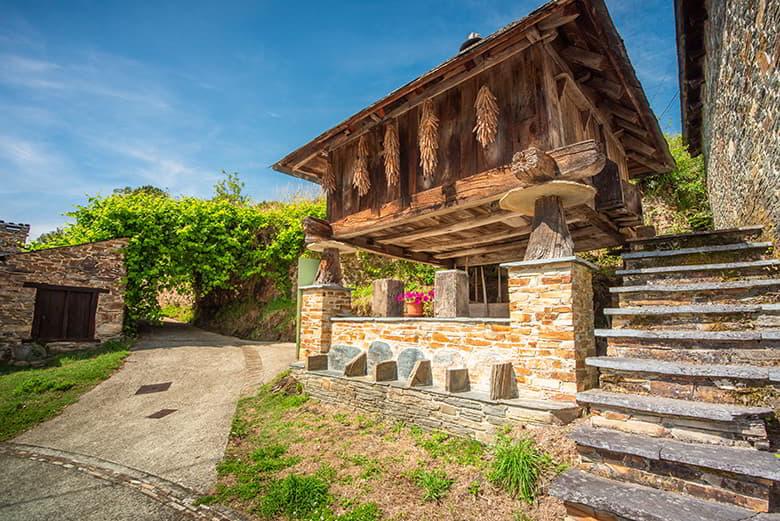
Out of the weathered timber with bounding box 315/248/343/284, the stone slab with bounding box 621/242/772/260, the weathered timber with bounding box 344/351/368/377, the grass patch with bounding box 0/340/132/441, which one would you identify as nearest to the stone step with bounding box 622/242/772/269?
the stone slab with bounding box 621/242/772/260

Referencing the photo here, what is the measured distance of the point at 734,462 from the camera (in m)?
2.22

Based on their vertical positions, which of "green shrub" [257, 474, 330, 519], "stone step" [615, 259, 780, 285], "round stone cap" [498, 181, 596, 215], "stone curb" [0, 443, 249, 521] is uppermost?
"round stone cap" [498, 181, 596, 215]

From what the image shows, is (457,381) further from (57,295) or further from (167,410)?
(57,295)

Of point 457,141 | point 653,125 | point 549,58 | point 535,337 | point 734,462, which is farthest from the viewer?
point 653,125

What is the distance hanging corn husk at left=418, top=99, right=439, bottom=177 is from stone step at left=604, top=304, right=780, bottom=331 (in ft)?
10.1

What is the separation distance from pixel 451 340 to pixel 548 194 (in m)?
2.31

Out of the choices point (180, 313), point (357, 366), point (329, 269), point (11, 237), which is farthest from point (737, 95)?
point (180, 313)

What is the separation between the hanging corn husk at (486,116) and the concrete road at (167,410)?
522cm

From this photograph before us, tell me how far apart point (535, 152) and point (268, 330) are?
1052cm

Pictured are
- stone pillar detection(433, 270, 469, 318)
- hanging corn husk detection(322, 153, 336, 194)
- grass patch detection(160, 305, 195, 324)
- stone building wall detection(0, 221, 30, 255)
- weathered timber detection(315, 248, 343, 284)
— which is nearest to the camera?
stone pillar detection(433, 270, 469, 318)

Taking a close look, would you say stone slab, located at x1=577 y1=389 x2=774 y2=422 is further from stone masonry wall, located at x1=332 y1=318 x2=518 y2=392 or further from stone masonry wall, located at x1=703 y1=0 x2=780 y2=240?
stone masonry wall, located at x1=703 y1=0 x2=780 y2=240

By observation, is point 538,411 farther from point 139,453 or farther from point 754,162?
point 139,453

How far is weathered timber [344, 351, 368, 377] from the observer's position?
608cm

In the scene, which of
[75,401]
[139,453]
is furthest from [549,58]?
[75,401]
